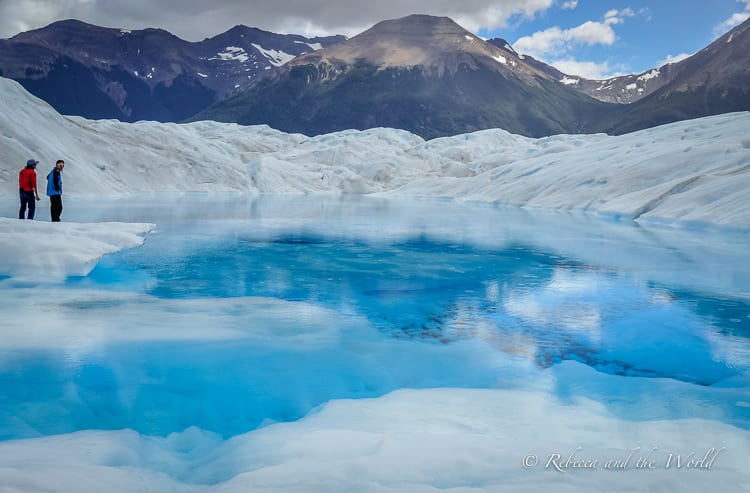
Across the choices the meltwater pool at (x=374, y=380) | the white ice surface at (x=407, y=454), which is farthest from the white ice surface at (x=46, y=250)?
the white ice surface at (x=407, y=454)

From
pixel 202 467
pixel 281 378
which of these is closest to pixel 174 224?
pixel 281 378

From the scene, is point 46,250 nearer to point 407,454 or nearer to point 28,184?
point 28,184

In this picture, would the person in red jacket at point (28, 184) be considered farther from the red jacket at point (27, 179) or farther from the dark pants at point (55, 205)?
the dark pants at point (55, 205)

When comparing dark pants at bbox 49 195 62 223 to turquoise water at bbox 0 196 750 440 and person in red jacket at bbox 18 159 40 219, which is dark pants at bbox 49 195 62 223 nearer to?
person in red jacket at bbox 18 159 40 219

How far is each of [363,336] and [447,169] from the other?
79165mm

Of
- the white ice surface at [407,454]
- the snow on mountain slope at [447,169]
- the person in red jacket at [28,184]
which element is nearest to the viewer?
the white ice surface at [407,454]

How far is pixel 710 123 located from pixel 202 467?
180 feet

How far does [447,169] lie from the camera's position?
85.2m

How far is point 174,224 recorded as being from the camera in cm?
2434

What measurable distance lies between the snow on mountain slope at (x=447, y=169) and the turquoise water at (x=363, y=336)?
16.0m

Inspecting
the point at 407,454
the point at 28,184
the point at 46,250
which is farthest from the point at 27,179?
the point at 407,454

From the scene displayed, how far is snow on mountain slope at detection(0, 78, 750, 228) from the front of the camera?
30.7m

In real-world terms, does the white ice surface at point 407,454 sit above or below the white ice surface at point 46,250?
below

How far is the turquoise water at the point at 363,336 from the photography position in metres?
5.58
